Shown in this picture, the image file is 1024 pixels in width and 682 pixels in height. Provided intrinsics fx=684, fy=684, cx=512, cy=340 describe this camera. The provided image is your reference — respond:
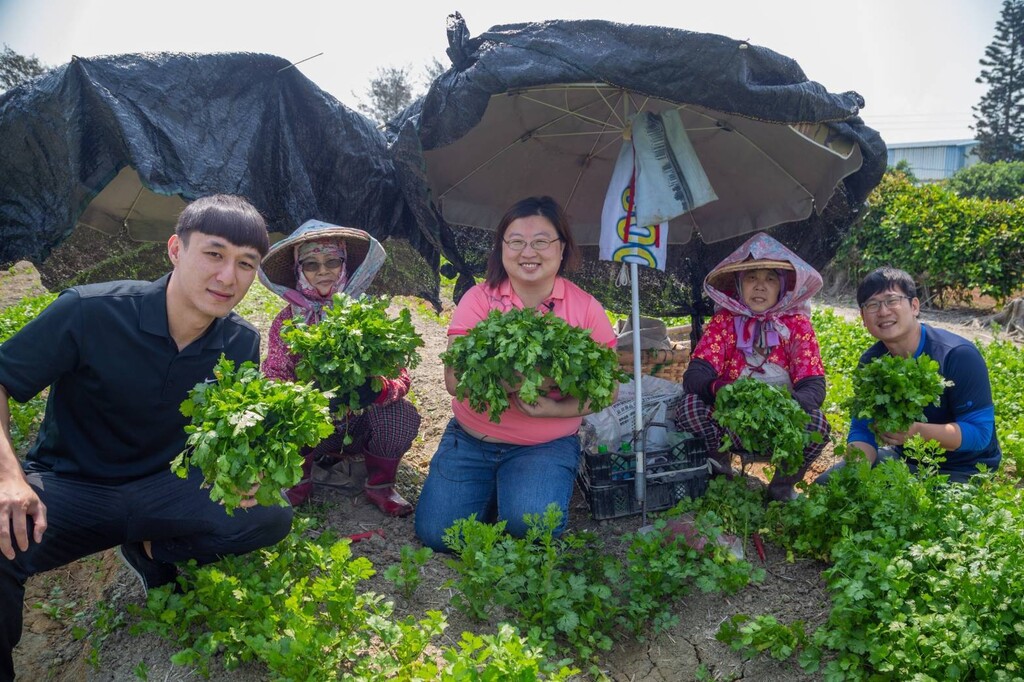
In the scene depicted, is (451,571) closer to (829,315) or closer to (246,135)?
(246,135)

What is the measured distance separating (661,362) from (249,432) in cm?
309

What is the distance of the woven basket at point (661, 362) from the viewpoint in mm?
4535

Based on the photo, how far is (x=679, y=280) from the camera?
4746mm

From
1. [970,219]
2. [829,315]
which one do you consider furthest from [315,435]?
[970,219]

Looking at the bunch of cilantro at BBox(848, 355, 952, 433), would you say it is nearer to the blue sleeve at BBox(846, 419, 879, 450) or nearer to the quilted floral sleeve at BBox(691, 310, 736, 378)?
the blue sleeve at BBox(846, 419, 879, 450)

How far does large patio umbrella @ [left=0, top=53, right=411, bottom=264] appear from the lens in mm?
3105

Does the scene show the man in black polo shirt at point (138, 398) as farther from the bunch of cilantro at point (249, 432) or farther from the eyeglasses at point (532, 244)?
the eyeglasses at point (532, 244)

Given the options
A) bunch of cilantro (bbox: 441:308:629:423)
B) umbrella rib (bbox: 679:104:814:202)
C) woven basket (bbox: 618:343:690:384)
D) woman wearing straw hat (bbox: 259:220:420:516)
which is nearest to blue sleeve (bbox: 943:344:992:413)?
umbrella rib (bbox: 679:104:814:202)

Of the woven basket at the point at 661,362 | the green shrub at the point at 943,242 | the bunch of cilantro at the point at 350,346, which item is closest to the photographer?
the bunch of cilantro at the point at 350,346

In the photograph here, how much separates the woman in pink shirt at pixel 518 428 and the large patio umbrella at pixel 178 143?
1.27 m

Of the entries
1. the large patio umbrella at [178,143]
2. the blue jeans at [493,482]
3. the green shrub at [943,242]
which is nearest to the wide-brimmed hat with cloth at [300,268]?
the large patio umbrella at [178,143]

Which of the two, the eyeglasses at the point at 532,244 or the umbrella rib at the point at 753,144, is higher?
the umbrella rib at the point at 753,144

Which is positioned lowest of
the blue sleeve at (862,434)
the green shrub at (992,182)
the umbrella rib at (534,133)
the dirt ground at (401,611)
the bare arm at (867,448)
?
the dirt ground at (401,611)

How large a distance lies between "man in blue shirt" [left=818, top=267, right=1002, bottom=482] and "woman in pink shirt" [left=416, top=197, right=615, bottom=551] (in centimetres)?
132
